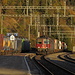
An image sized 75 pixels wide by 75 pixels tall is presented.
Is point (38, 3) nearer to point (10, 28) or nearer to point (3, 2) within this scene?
point (3, 2)

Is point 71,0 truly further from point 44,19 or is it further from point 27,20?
point 27,20

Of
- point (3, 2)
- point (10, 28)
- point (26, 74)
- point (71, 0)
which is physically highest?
point (71, 0)

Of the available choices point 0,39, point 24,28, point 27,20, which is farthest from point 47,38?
point 27,20

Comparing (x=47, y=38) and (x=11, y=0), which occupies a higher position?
(x=11, y=0)

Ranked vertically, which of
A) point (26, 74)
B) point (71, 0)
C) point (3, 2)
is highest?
point (71, 0)

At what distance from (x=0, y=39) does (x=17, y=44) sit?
10.5 meters

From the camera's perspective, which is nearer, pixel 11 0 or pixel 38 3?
pixel 11 0

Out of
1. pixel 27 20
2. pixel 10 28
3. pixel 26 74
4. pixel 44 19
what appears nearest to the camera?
A: pixel 26 74

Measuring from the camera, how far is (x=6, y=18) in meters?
78.1

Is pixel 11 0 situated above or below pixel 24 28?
above

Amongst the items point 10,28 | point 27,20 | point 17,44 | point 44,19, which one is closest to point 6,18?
point 10,28

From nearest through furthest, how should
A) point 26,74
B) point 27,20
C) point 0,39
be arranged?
1. point 26,74
2. point 0,39
3. point 27,20

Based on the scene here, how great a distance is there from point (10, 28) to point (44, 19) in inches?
924

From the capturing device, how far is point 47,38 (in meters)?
46.2
